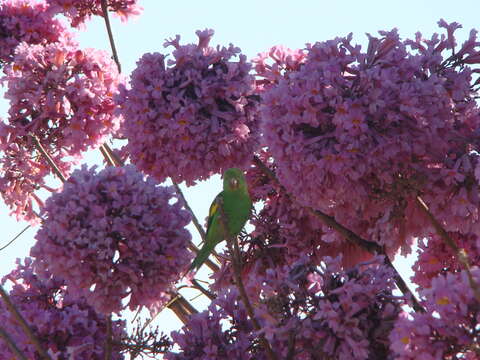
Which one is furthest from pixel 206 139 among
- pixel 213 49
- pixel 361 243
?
pixel 361 243

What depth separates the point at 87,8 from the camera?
7.50 m

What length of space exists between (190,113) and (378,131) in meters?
1.24

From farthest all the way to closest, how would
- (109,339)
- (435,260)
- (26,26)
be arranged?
1. (26,26)
2. (435,260)
3. (109,339)

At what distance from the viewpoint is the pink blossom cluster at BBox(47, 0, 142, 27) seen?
7.30 meters

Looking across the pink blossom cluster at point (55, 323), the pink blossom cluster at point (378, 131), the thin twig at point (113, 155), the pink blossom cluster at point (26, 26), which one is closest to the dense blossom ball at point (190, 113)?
the pink blossom cluster at point (378, 131)

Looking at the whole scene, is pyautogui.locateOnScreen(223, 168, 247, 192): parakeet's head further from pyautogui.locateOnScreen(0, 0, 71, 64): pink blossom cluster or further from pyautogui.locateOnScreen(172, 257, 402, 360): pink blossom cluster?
pyautogui.locateOnScreen(0, 0, 71, 64): pink blossom cluster

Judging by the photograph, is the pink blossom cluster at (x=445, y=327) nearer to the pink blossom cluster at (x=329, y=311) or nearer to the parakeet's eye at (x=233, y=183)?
the pink blossom cluster at (x=329, y=311)

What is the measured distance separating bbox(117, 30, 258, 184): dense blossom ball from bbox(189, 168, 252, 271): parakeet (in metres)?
0.23

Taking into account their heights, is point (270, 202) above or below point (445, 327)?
above

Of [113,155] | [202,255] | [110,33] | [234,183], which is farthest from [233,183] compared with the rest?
[110,33]

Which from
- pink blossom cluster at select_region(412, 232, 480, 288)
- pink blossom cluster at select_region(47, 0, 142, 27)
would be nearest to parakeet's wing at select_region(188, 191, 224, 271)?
pink blossom cluster at select_region(412, 232, 480, 288)

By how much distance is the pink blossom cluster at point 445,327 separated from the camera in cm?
346

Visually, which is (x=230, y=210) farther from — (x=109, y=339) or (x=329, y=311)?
(x=329, y=311)

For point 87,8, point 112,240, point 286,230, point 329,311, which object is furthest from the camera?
point 87,8
